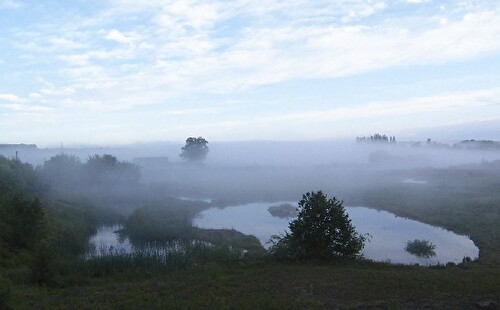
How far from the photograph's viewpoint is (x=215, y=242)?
4075 cm

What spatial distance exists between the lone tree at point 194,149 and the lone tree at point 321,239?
13199cm

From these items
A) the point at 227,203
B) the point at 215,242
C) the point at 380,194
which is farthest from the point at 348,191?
the point at 215,242

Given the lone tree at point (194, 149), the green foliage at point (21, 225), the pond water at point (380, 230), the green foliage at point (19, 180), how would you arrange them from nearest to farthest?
the green foliage at point (21, 225) < the pond water at point (380, 230) < the green foliage at point (19, 180) < the lone tree at point (194, 149)

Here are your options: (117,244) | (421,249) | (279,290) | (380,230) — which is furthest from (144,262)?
(380,230)

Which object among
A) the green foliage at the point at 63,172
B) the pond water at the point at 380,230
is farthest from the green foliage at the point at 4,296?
the green foliage at the point at 63,172

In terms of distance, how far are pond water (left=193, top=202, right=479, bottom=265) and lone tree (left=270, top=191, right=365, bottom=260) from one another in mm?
4680

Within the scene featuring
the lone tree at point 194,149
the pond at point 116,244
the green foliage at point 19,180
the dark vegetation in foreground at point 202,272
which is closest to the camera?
the dark vegetation in foreground at point 202,272

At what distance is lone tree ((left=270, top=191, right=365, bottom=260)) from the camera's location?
2678cm

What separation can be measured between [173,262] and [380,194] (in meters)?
53.8

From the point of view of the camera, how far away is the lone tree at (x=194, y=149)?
516ft

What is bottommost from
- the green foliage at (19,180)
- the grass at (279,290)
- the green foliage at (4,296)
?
the grass at (279,290)

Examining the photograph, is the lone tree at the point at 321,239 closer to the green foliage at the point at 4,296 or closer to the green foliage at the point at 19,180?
the green foliage at the point at 4,296

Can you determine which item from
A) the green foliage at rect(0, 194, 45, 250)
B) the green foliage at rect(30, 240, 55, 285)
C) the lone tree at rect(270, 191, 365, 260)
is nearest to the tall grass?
the green foliage at rect(30, 240, 55, 285)

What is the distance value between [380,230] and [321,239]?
21.6 meters
